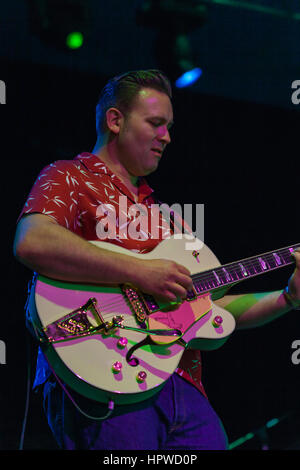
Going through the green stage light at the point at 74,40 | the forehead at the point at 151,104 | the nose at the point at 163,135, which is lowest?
the nose at the point at 163,135

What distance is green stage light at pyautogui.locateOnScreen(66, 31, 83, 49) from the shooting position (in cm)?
304

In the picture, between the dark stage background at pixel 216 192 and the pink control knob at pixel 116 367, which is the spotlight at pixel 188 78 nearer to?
the dark stage background at pixel 216 192

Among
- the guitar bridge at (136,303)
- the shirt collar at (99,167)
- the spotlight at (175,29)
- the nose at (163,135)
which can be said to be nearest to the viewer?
the guitar bridge at (136,303)

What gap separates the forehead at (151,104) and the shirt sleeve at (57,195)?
1.73ft

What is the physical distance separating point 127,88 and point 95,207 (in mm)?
745

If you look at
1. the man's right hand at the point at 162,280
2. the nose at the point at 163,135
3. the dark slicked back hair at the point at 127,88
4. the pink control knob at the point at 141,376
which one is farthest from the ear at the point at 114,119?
the pink control knob at the point at 141,376

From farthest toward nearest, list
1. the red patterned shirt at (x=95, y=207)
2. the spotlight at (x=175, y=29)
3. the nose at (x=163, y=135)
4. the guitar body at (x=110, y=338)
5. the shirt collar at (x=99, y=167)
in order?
the spotlight at (x=175, y=29) < the nose at (x=163, y=135) < the shirt collar at (x=99, y=167) < the red patterned shirt at (x=95, y=207) < the guitar body at (x=110, y=338)

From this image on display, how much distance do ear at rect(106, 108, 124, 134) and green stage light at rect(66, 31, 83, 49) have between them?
1.00 meters

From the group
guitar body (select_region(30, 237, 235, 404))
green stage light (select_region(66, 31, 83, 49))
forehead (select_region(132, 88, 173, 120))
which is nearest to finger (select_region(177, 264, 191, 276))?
guitar body (select_region(30, 237, 235, 404))

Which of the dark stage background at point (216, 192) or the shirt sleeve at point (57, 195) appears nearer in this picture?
the shirt sleeve at point (57, 195)

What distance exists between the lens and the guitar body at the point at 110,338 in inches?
60.4

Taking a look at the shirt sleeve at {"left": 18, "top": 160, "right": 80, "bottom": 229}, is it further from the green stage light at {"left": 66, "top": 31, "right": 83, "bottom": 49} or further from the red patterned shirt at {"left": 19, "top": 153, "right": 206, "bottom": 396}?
the green stage light at {"left": 66, "top": 31, "right": 83, "bottom": 49}
